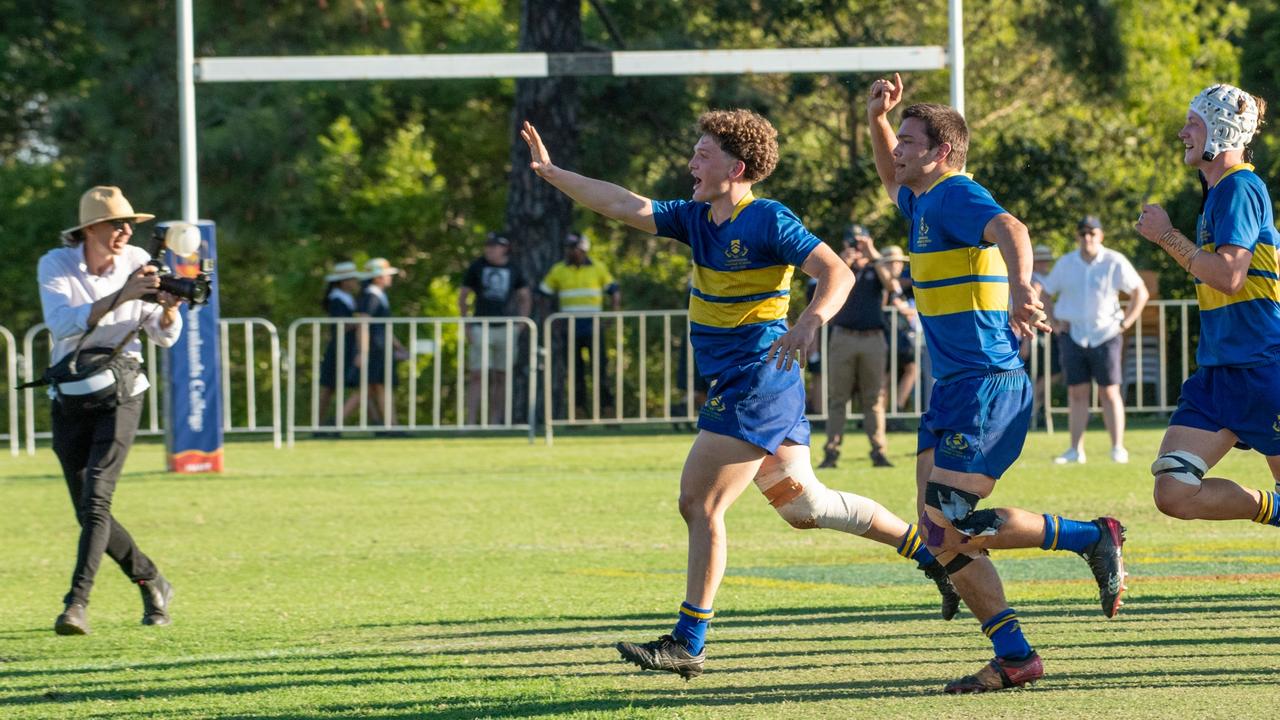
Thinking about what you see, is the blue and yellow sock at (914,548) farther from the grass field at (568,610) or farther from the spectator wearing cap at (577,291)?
the spectator wearing cap at (577,291)

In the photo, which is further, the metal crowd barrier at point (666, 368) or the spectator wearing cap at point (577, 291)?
the spectator wearing cap at point (577, 291)

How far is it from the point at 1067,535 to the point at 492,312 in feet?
47.3

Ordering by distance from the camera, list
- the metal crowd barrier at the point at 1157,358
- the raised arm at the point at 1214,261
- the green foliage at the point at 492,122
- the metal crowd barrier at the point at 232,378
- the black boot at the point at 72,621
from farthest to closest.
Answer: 1. the green foliage at the point at 492,122
2. the metal crowd barrier at the point at 1157,358
3. the metal crowd barrier at the point at 232,378
4. the black boot at the point at 72,621
5. the raised arm at the point at 1214,261

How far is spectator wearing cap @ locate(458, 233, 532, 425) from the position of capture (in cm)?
1958

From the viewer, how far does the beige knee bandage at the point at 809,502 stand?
6.91 m

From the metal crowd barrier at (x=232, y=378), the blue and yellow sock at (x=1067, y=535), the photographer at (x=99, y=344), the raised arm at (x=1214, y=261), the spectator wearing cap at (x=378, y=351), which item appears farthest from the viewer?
the spectator wearing cap at (x=378, y=351)

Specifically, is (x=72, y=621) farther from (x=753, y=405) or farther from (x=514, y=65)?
(x=514, y=65)

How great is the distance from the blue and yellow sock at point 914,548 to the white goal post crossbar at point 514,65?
8433 millimetres

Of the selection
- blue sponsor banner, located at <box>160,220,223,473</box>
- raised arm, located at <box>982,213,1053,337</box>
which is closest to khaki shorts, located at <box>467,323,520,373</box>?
blue sponsor banner, located at <box>160,220,223,473</box>

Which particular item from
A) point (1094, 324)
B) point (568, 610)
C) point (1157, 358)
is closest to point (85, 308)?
point (568, 610)

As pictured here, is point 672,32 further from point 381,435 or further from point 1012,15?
point 381,435

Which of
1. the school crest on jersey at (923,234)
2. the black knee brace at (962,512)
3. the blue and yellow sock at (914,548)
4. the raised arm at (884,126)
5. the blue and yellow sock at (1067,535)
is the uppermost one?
the raised arm at (884,126)

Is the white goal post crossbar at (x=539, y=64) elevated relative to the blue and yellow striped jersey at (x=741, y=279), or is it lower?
elevated

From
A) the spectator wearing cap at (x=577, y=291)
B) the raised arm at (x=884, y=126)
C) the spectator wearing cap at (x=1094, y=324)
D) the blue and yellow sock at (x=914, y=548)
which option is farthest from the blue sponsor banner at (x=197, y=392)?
the blue and yellow sock at (x=914, y=548)
